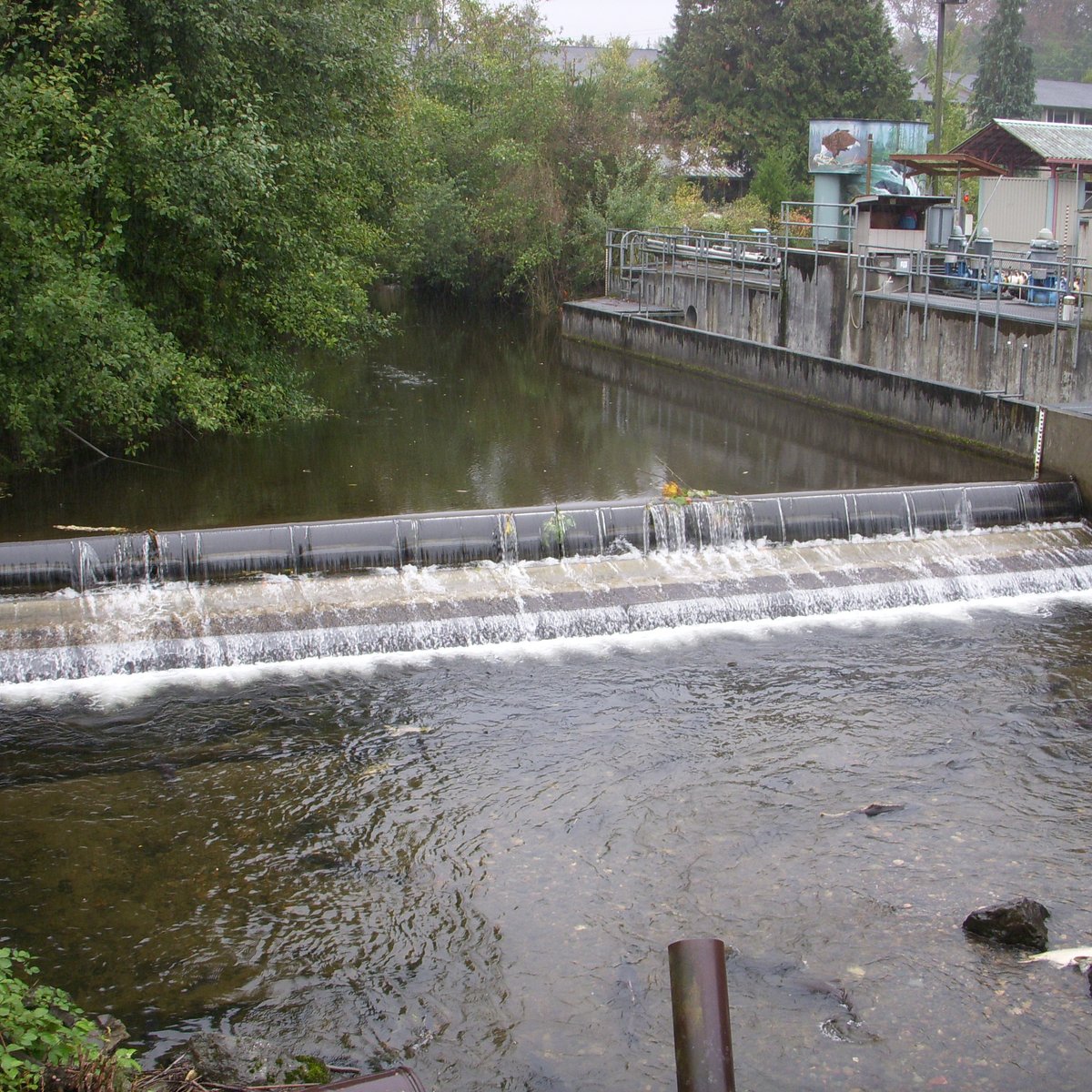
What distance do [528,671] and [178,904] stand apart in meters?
4.54

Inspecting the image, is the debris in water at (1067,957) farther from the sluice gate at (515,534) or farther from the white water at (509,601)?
the sluice gate at (515,534)

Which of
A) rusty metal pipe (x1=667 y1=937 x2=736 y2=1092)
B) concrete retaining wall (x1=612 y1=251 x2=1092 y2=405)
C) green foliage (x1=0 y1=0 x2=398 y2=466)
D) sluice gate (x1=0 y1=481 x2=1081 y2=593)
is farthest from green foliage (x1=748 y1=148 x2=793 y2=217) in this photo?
rusty metal pipe (x1=667 y1=937 x2=736 y2=1092)

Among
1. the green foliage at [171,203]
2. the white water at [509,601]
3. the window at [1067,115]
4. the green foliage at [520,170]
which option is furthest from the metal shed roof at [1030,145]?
the window at [1067,115]

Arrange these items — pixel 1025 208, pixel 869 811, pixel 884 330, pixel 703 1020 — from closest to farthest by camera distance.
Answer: pixel 703 1020 → pixel 869 811 → pixel 884 330 → pixel 1025 208

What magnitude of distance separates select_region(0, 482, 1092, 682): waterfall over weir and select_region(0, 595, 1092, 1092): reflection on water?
1.72 ft

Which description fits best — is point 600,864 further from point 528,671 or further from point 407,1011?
point 528,671

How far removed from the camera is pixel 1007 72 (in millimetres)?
59594

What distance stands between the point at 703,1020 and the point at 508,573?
28.7 feet

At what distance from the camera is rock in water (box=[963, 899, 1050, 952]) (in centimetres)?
698

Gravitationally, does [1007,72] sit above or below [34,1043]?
above

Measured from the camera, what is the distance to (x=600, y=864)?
798 cm

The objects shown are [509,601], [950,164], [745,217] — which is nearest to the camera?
[509,601]

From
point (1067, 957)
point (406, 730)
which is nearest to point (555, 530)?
point (406, 730)

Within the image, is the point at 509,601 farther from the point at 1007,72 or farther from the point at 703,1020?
the point at 1007,72
